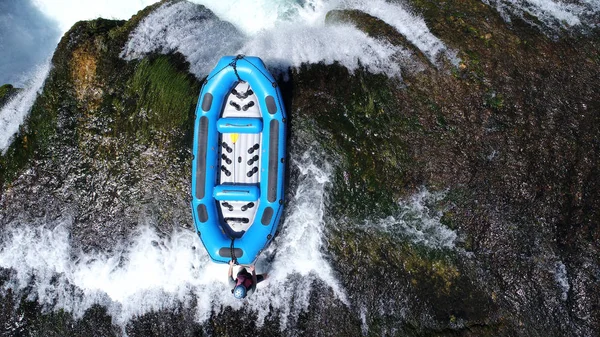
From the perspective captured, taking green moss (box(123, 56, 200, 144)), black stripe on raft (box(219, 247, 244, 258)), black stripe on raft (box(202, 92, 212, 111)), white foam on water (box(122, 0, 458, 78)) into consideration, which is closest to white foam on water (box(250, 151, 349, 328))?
black stripe on raft (box(219, 247, 244, 258))

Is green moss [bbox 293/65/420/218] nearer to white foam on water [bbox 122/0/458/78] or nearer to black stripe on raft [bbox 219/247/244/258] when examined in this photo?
white foam on water [bbox 122/0/458/78]

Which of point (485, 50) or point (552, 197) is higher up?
point (485, 50)

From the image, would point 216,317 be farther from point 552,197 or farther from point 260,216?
point 552,197

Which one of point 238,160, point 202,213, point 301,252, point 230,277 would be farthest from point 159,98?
point 301,252

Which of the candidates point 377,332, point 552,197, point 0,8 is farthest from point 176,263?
point 0,8

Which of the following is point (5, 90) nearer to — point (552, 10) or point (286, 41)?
point (286, 41)

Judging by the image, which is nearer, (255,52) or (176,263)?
(176,263)
